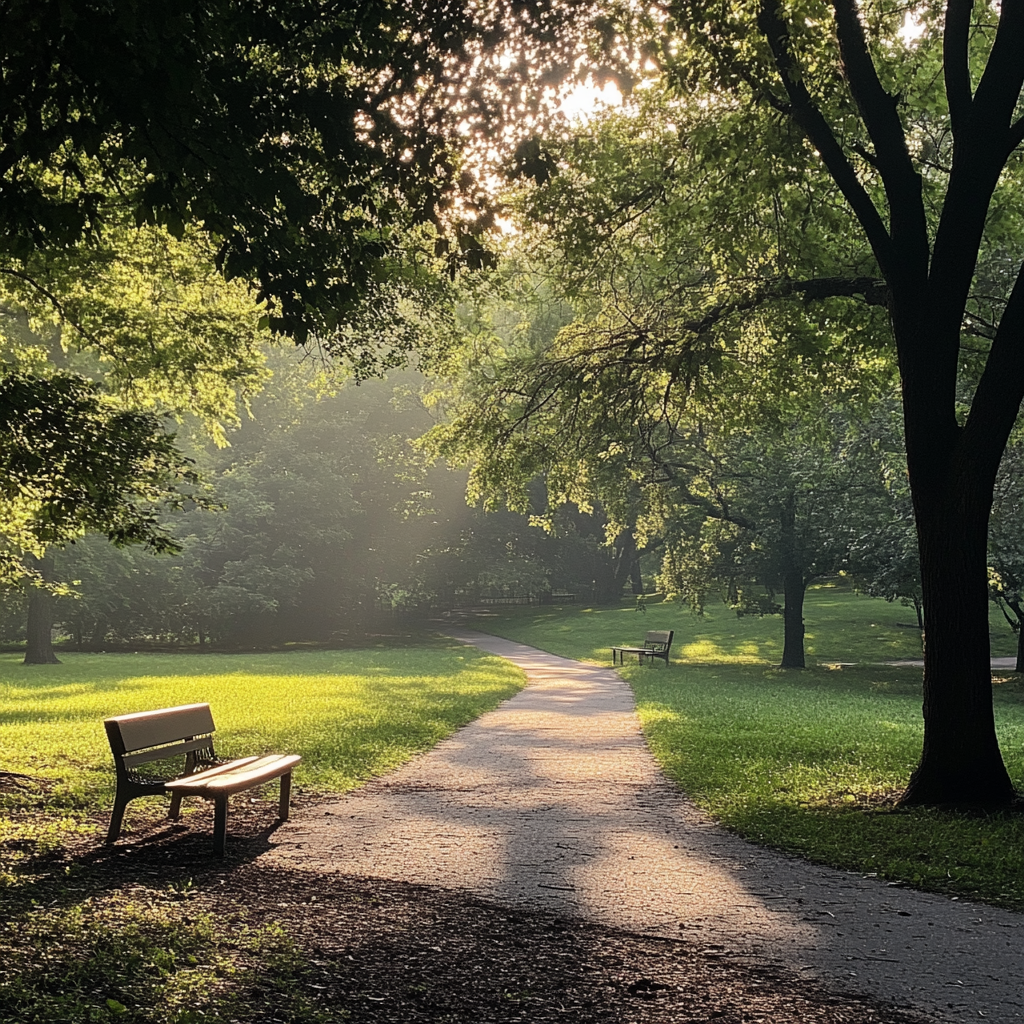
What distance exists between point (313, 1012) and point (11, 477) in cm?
667

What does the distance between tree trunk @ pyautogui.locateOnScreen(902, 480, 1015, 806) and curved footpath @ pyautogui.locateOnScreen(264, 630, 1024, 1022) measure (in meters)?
2.18

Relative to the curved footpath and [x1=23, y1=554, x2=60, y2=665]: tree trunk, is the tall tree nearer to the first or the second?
the curved footpath

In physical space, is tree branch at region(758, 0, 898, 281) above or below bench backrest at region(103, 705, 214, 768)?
above

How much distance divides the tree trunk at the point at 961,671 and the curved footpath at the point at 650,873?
85.8 inches

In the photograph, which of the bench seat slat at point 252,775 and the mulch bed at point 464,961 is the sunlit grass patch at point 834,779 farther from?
the bench seat slat at point 252,775

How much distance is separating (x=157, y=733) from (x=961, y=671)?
266 inches

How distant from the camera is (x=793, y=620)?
91.2 feet

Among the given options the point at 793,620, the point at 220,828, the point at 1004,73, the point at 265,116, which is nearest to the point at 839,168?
the point at 1004,73

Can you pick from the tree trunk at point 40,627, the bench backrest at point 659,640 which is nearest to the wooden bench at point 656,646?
the bench backrest at point 659,640

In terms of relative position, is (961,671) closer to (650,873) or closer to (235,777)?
(650,873)

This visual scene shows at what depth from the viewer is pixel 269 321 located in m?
6.92

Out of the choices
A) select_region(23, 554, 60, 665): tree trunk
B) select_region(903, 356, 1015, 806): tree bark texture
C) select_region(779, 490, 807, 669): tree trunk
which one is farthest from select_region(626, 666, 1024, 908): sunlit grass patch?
select_region(23, 554, 60, 665): tree trunk

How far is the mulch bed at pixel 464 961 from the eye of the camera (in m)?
4.03

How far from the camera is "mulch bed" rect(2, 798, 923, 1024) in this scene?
4.03 meters
